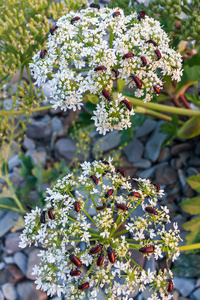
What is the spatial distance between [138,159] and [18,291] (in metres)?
2.42

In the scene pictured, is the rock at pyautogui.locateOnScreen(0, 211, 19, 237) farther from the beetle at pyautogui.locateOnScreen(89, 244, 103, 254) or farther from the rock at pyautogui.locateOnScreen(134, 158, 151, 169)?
the beetle at pyautogui.locateOnScreen(89, 244, 103, 254)

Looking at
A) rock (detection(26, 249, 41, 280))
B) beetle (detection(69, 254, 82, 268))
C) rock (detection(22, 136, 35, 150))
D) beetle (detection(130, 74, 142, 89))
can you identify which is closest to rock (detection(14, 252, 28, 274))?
rock (detection(26, 249, 41, 280))

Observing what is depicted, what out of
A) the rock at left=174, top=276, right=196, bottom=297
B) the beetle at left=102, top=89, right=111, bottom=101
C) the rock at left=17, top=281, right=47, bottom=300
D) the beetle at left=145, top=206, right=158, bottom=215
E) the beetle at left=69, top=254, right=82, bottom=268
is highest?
the beetle at left=102, top=89, right=111, bottom=101

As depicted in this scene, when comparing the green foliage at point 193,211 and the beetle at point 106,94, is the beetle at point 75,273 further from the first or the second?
the green foliage at point 193,211

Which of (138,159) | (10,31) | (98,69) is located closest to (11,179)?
(138,159)

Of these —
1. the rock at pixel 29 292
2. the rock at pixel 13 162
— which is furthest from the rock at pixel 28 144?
the rock at pixel 29 292

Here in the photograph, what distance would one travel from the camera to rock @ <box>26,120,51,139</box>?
5438 millimetres

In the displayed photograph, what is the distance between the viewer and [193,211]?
11.8ft

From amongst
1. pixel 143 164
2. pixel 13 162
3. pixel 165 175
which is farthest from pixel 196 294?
pixel 13 162

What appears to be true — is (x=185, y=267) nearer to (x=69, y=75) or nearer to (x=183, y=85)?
(x=183, y=85)

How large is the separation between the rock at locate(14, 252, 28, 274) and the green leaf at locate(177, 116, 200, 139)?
8.53 feet

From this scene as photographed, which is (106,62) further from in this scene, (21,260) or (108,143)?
(21,260)

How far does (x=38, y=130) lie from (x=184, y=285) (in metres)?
3.33

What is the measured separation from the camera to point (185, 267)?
3.63 metres
